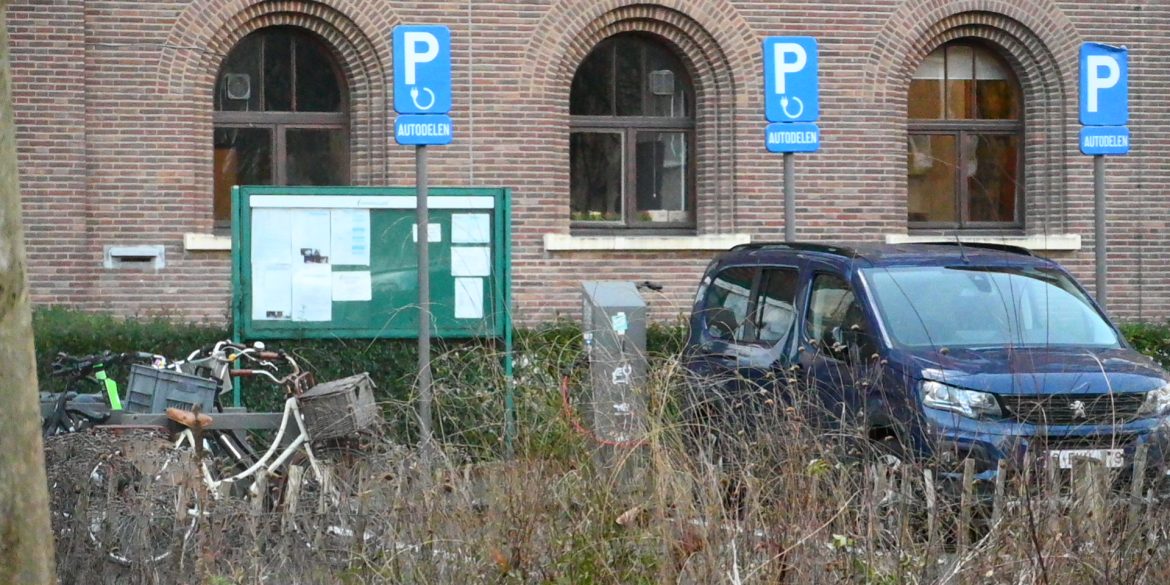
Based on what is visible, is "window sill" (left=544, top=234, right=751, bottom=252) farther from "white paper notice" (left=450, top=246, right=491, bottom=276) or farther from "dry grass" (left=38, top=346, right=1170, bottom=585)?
"dry grass" (left=38, top=346, right=1170, bottom=585)

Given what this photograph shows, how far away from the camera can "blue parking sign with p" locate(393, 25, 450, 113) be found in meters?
9.80

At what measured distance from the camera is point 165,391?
8.63 metres

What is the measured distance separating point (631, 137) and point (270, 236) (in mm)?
6729

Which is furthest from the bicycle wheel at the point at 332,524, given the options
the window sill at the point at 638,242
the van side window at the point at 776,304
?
the window sill at the point at 638,242

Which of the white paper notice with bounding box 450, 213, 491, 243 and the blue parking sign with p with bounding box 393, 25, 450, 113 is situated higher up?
the blue parking sign with p with bounding box 393, 25, 450, 113

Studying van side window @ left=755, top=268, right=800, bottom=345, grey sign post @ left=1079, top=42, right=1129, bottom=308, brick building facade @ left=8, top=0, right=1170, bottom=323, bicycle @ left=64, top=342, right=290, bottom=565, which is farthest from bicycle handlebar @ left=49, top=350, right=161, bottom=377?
grey sign post @ left=1079, top=42, right=1129, bottom=308

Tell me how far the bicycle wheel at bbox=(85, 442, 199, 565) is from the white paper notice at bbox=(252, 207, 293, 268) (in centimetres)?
527

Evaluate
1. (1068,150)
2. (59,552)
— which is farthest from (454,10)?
(59,552)

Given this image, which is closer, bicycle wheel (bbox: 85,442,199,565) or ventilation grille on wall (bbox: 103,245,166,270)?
Answer: bicycle wheel (bbox: 85,442,199,565)

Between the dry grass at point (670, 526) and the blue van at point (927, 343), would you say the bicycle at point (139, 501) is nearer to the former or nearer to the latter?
the dry grass at point (670, 526)

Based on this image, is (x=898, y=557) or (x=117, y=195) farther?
(x=117, y=195)

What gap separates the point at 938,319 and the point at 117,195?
991 cm

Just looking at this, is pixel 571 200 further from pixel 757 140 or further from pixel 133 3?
pixel 133 3

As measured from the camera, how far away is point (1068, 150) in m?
17.6
